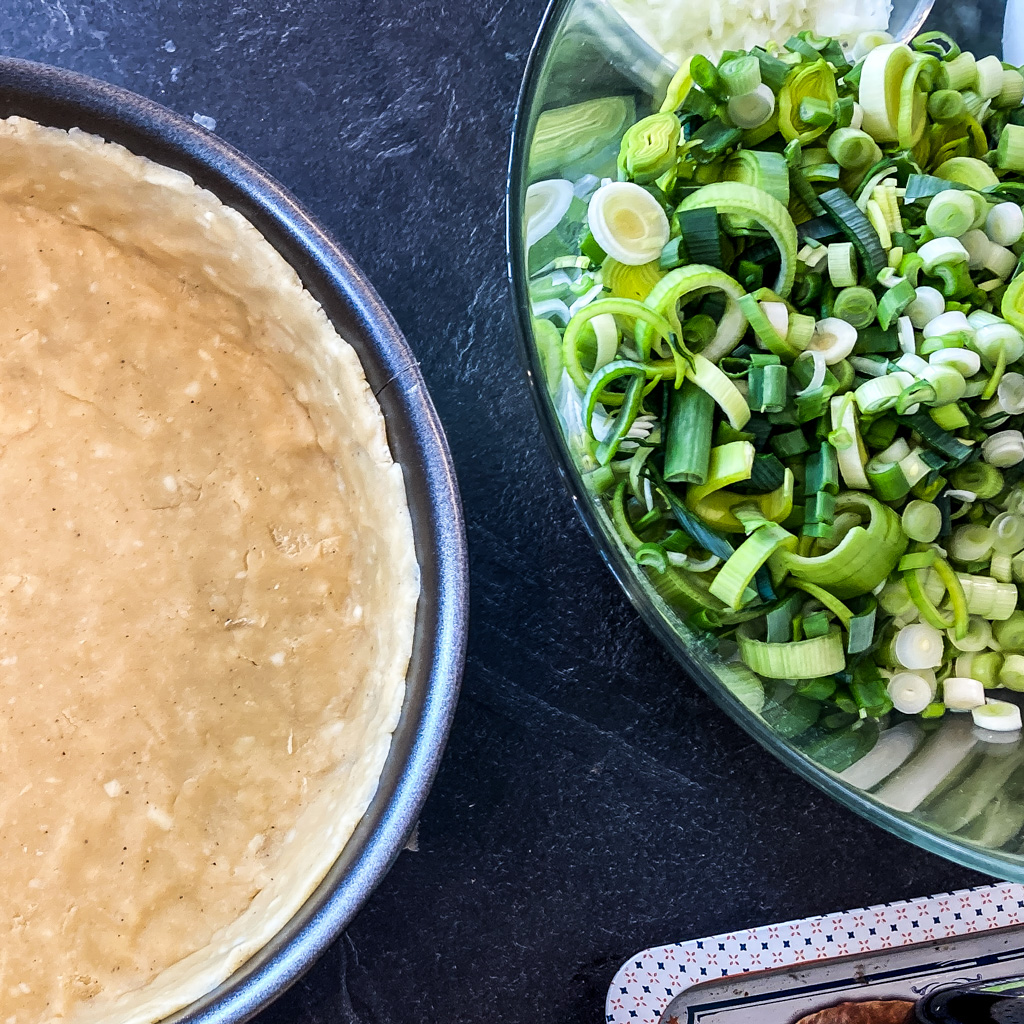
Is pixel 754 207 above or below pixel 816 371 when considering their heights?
above

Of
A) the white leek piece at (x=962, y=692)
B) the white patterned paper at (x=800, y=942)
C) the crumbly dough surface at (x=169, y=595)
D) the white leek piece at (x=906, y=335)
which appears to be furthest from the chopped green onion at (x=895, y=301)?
Answer: the white patterned paper at (x=800, y=942)

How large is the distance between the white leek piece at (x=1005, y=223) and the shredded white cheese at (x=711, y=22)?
0.33m

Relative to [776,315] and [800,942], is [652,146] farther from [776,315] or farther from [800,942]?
[800,942]

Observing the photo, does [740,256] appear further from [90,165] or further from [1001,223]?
[90,165]

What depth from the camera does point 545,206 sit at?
1.02 meters

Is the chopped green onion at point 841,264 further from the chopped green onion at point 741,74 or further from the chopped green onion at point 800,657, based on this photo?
the chopped green onion at point 800,657

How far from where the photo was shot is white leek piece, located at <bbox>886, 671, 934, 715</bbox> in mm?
1059

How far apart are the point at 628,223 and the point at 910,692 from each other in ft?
2.07

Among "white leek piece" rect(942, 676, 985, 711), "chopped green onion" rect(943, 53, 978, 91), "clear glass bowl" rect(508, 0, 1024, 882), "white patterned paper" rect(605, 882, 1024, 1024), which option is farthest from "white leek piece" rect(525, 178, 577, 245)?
"white patterned paper" rect(605, 882, 1024, 1024)

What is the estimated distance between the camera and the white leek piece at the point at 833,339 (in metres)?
1.01

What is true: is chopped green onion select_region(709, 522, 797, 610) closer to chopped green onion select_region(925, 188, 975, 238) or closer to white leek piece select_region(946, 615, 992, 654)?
white leek piece select_region(946, 615, 992, 654)

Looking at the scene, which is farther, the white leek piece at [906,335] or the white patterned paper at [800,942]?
the white patterned paper at [800,942]

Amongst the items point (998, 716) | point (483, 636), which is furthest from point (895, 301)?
point (483, 636)

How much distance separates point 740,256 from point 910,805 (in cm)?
66
